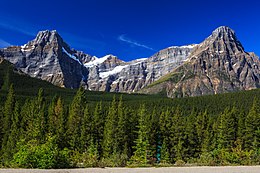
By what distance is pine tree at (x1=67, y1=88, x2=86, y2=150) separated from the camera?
253ft

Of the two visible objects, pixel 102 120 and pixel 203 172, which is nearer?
pixel 203 172

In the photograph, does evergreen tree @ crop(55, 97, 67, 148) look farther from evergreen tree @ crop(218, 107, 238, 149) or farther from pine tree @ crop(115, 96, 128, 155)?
evergreen tree @ crop(218, 107, 238, 149)

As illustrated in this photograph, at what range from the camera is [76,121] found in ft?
270

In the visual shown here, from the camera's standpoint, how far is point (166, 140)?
78.2 meters

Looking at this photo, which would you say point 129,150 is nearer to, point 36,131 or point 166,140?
point 166,140

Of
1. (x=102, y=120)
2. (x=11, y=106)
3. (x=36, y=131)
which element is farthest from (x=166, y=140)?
(x=11, y=106)

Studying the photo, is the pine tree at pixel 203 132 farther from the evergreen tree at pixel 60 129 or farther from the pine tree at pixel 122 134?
the evergreen tree at pixel 60 129

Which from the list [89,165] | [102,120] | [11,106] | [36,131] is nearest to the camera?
[89,165]

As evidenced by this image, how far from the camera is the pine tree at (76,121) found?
77.1 m

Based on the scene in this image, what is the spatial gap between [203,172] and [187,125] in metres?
62.2

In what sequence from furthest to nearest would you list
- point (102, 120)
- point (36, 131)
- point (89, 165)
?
point (102, 120) → point (36, 131) → point (89, 165)

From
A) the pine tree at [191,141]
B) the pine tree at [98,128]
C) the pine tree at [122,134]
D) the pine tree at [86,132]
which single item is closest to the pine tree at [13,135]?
the pine tree at [86,132]

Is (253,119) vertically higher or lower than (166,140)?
higher

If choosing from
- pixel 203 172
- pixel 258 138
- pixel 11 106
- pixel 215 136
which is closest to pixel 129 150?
pixel 215 136
